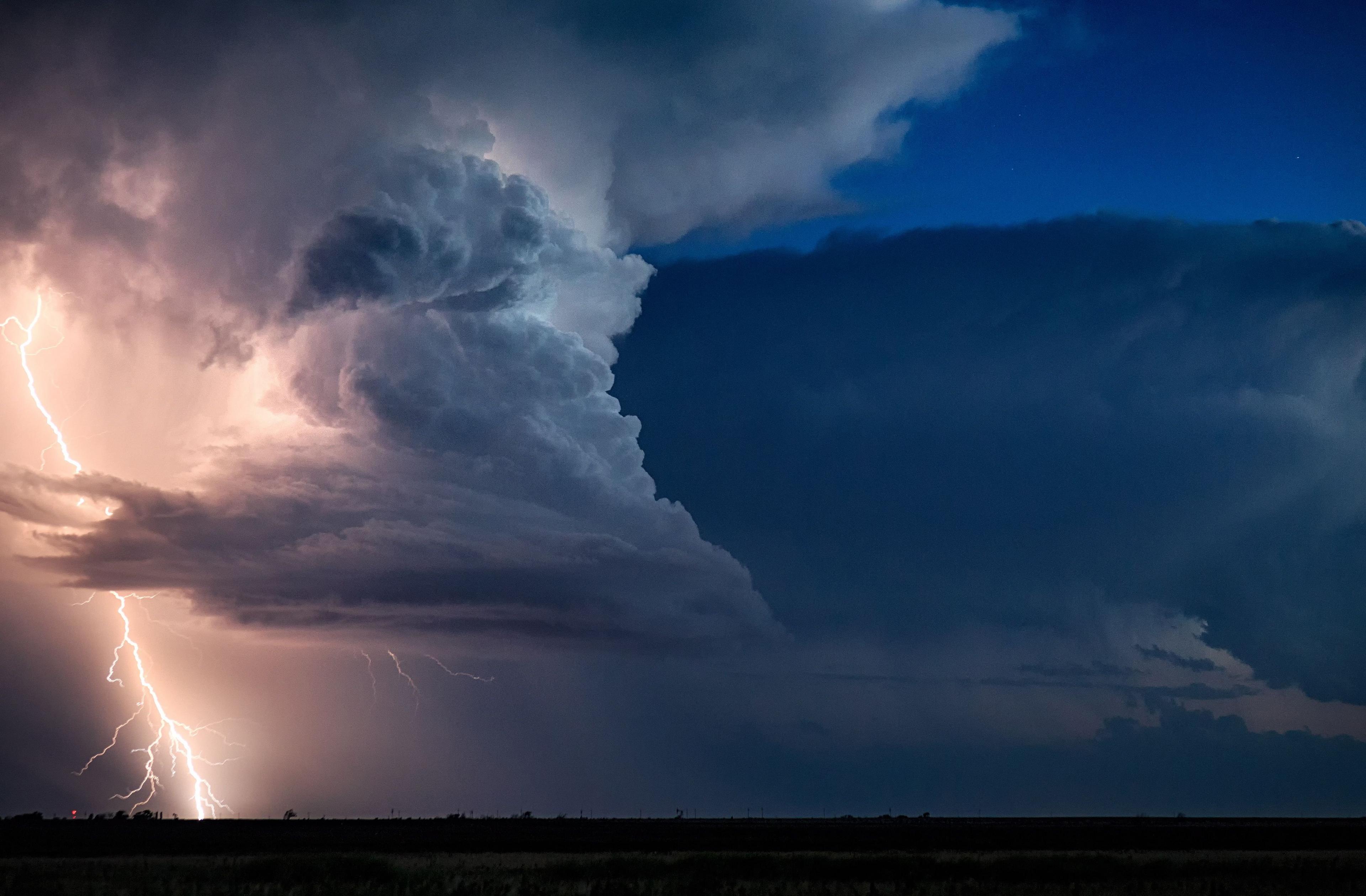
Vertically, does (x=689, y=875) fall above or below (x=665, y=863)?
below

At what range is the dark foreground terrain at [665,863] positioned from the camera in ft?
157

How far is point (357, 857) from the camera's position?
57000 mm

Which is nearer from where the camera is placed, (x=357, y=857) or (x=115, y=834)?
(x=357, y=857)

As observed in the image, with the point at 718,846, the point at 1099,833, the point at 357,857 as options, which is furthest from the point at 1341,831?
the point at 357,857

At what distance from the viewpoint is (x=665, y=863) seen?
5859 cm

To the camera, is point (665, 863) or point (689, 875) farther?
point (665, 863)

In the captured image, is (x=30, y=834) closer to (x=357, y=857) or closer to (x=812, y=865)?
(x=357, y=857)

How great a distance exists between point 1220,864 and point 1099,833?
4439cm

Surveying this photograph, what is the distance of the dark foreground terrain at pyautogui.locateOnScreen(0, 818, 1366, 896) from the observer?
4794cm

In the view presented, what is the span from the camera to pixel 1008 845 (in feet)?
263

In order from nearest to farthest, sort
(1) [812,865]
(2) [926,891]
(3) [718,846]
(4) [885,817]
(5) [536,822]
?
(2) [926,891] → (1) [812,865] → (3) [718,846] → (5) [536,822] → (4) [885,817]

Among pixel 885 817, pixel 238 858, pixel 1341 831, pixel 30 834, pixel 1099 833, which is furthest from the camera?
pixel 885 817

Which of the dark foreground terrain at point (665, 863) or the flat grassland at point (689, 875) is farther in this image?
the dark foreground terrain at point (665, 863)

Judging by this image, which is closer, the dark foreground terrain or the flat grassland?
the flat grassland
